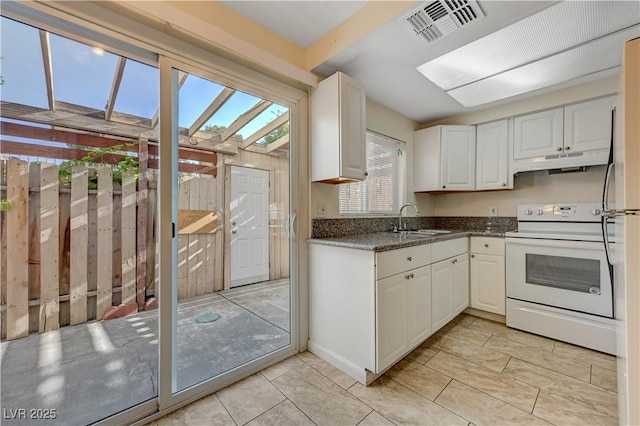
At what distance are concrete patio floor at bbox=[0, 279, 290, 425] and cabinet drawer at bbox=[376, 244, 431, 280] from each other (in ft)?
3.47

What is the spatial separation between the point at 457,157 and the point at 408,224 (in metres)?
1.00

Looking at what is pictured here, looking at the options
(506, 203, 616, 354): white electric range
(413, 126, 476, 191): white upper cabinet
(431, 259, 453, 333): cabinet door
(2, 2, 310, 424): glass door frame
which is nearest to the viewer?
(2, 2, 310, 424): glass door frame

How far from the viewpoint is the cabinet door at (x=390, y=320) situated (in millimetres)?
1665

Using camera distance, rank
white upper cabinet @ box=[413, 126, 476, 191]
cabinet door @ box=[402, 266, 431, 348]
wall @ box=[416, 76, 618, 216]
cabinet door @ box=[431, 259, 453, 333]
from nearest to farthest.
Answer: cabinet door @ box=[402, 266, 431, 348] < cabinet door @ box=[431, 259, 453, 333] < wall @ box=[416, 76, 618, 216] < white upper cabinet @ box=[413, 126, 476, 191]

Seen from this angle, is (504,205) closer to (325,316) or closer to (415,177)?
(415,177)

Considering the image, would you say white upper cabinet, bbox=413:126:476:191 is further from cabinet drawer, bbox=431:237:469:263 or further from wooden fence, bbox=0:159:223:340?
wooden fence, bbox=0:159:223:340

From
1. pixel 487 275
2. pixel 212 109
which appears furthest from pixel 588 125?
pixel 212 109

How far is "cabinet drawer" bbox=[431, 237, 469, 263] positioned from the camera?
87.3 inches

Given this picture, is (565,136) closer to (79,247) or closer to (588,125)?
(588,125)

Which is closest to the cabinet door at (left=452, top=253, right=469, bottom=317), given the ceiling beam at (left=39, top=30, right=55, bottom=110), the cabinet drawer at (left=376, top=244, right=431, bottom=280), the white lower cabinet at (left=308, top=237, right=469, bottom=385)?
the white lower cabinet at (left=308, top=237, right=469, bottom=385)

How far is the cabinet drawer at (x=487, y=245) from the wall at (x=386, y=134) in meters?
0.81

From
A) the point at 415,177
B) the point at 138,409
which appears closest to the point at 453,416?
the point at 138,409

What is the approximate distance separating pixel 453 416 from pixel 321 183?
1801 millimetres

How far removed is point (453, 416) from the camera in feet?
4.67
